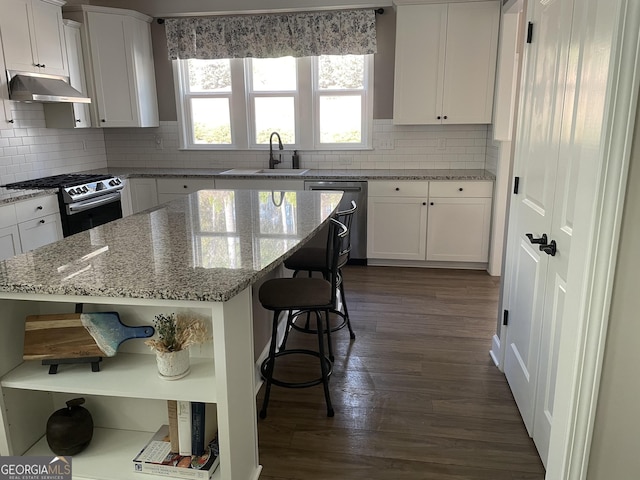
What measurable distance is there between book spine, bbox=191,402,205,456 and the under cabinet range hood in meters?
3.20

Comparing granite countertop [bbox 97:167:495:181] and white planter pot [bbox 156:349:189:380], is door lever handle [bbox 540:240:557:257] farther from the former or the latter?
granite countertop [bbox 97:167:495:181]

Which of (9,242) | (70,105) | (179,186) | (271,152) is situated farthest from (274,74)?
(9,242)

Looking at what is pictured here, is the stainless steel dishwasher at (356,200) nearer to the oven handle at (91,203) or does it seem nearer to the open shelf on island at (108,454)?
the oven handle at (91,203)

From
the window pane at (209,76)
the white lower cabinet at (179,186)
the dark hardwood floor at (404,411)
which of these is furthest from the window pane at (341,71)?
the dark hardwood floor at (404,411)

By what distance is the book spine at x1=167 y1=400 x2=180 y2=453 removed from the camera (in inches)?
66.2

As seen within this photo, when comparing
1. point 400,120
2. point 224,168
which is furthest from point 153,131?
point 400,120

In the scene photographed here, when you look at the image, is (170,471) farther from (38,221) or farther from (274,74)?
(274,74)

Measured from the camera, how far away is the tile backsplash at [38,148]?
408 centimetres

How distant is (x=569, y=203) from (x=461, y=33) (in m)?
3.05

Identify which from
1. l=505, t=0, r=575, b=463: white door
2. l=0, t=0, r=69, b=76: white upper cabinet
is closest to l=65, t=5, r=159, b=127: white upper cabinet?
l=0, t=0, r=69, b=76: white upper cabinet

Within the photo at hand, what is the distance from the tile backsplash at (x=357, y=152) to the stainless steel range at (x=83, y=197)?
2.94 ft

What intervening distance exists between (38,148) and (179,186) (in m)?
1.28

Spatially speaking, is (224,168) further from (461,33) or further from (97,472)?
(97,472)

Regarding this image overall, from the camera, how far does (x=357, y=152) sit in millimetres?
5074
